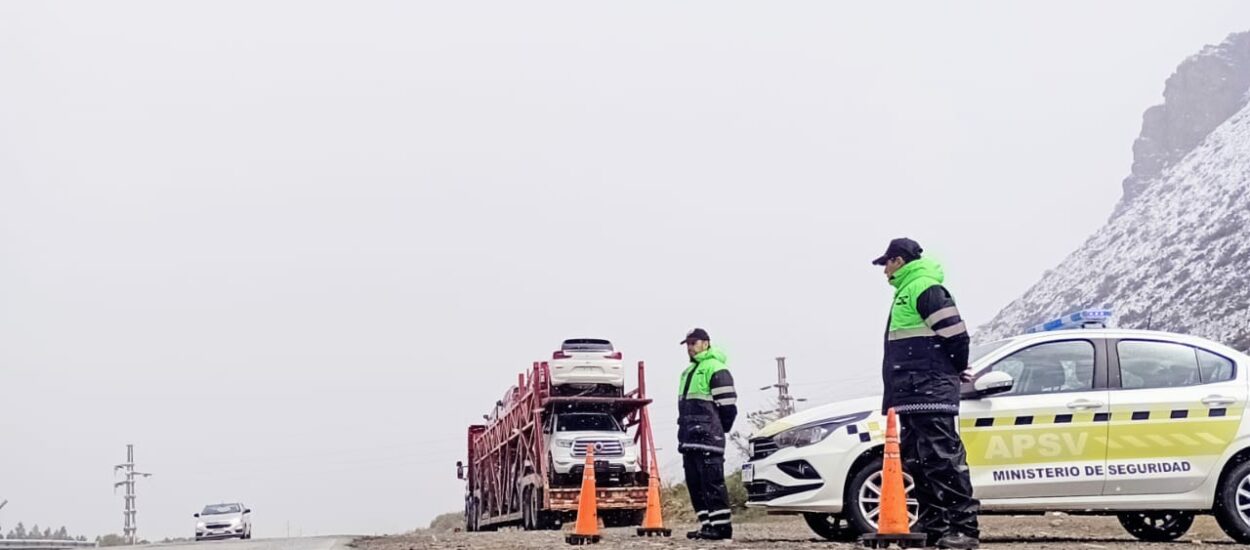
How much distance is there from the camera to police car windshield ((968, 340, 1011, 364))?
9.45 meters

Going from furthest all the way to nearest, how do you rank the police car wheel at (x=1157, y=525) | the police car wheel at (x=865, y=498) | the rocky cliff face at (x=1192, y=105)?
the rocky cliff face at (x=1192, y=105) → the police car wheel at (x=1157, y=525) → the police car wheel at (x=865, y=498)

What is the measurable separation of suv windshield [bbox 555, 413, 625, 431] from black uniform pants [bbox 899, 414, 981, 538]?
13654 mm

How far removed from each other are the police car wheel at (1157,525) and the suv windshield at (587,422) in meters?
11.6

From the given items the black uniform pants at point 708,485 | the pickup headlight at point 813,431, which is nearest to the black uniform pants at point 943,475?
the pickup headlight at point 813,431

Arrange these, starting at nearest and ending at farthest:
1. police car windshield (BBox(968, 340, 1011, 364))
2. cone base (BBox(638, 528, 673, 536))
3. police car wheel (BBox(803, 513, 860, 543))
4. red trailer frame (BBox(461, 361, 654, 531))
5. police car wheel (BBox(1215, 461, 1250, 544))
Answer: police car wheel (BBox(1215, 461, 1250, 544)) < police car windshield (BBox(968, 340, 1011, 364)) < police car wheel (BBox(803, 513, 860, 543)) < cone base (BBox(638, 528, 673, 536)) < red trailer frame (BBox(461, 361, 654, 531))

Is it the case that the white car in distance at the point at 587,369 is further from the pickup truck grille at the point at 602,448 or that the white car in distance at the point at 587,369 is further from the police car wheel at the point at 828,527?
the police car wheel at the point at 828,527

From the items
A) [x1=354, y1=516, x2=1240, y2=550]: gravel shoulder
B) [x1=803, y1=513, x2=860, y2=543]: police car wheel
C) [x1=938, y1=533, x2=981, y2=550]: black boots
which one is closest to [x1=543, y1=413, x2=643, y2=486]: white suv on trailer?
[x1=354, y1=516, x2=1240, y2=550]: gravel shoulder

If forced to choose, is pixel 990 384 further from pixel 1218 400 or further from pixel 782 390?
pixel 782 390

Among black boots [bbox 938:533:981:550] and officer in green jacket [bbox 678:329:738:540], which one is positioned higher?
officer in green jacket [bbox 678:329:738:540]

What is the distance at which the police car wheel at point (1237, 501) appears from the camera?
8852mm

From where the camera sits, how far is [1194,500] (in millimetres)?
8922

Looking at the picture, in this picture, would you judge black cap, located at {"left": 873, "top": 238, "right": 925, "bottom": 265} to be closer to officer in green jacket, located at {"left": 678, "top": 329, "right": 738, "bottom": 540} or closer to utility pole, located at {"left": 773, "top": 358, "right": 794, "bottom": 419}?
officer in green jacket, located at {"left": 678, "top": 329, "right": 738, "bottom": 540}

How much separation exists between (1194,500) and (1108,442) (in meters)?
0.66

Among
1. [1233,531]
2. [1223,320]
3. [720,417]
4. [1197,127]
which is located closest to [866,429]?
[720,417]
